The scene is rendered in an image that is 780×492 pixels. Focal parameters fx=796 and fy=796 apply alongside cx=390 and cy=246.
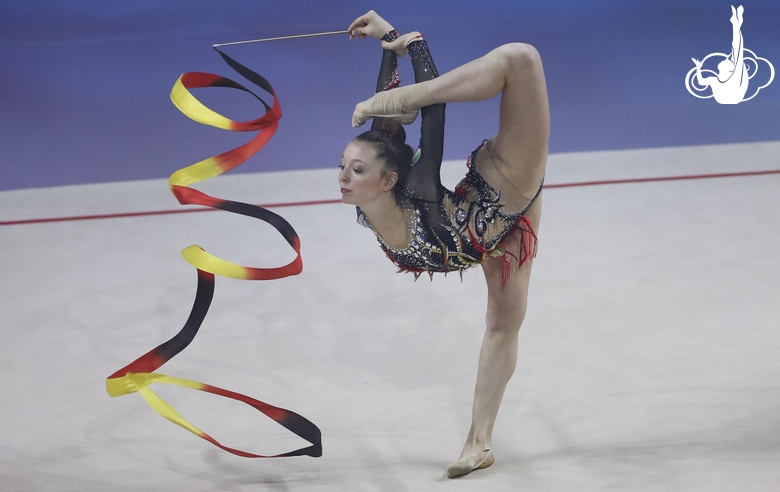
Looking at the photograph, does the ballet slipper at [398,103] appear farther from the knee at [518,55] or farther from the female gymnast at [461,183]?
the knee at [518,55]

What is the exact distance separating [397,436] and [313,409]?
0.32 metres

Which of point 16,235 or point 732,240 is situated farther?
point 16,235

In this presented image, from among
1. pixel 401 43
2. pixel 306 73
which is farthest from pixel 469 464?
pixel 306 73

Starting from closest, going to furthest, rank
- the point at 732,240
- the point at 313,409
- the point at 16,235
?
1. the point at 313,409
2. the point at 732,240
3. the point at 16,235

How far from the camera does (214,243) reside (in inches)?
154

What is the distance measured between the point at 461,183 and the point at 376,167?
0.82ft

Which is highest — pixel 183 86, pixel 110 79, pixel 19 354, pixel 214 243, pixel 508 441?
pixel 110 79

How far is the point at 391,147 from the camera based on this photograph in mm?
1892

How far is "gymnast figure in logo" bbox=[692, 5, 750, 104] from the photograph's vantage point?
485cm

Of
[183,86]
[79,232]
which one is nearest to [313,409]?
[183,86]

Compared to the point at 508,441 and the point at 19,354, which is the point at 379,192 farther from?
the point at 19,354

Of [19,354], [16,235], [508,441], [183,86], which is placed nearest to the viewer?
[183,86]

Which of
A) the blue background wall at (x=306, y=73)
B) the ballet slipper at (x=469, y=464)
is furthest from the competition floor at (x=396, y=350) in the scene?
the blue background wall at (x=306, y=73)

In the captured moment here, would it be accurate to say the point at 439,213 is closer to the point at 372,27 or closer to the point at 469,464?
the point at 372,27
